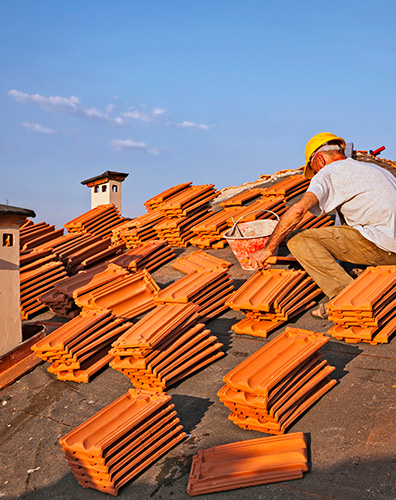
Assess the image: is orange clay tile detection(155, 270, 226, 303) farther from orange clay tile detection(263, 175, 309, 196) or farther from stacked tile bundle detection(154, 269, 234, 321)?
orange clay tile detection(263, 175, 309, 196)

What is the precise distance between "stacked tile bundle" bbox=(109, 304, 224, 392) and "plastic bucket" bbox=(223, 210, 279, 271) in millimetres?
2565

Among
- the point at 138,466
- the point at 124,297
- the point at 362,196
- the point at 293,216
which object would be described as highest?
the point at 362,196

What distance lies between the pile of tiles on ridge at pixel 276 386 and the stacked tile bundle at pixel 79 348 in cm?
238

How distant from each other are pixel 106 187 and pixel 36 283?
1312 centimetres

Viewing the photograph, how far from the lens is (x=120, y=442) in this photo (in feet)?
13.3

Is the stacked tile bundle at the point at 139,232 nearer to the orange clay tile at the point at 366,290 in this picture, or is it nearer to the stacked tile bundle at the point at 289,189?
the stacked tile bundle at the point at 289,189

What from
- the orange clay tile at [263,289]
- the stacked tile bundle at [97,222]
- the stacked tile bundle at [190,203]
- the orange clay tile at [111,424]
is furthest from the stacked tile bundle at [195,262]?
the stacked tile bundle at [97,222]

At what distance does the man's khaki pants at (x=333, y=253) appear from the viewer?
5.99 metres

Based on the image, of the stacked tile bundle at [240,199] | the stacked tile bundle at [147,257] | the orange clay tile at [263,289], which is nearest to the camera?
the orange clay tile at [263,289]

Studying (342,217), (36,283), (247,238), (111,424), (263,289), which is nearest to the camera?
(111,424)

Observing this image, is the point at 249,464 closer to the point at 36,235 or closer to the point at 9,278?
the point at 9,278

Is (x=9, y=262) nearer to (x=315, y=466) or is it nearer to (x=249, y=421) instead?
(x=249, y=421)

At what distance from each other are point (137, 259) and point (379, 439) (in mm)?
6523

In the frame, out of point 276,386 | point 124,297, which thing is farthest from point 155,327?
point 124,297
